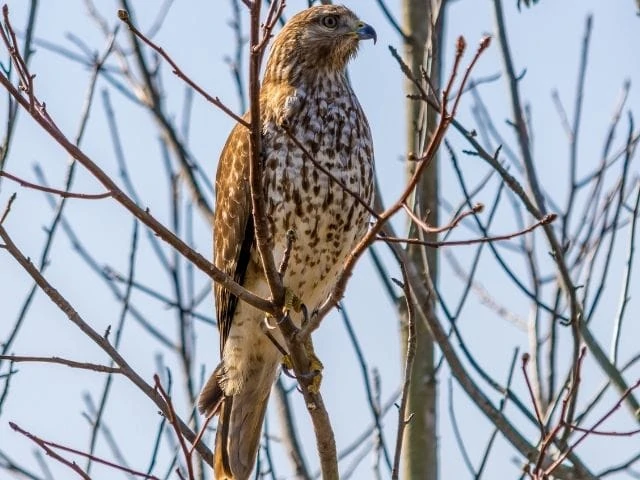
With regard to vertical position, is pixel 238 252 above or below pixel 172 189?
below

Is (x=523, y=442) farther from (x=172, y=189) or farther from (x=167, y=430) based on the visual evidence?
(x=172, y=189)

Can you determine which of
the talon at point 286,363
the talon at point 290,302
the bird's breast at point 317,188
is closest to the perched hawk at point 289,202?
the bird's breast at point 317,188

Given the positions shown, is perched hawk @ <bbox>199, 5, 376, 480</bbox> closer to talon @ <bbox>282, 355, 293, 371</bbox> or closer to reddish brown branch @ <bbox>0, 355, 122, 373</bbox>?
talon @ <bbox>282, 355, 293, 371</bbox>

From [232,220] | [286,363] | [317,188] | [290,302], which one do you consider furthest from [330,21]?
[290,302]

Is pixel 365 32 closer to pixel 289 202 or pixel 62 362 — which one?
pixel 289 202

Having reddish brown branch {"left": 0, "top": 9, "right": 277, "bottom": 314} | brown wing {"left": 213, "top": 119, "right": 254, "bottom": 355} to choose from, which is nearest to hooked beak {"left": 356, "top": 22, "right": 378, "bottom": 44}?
brown wing {"left": 213, "top": 119, "right": 254, "bottom": 355}

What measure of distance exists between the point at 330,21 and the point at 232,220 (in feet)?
4.13

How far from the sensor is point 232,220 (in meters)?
5.32

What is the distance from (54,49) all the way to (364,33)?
2199mm

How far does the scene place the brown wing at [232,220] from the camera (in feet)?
17.1

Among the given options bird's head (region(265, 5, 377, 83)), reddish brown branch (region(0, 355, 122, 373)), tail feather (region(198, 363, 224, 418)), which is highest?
bird's head (region(265, 5, 377, 83))

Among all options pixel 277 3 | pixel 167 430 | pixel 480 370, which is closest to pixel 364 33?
pixel 480 370

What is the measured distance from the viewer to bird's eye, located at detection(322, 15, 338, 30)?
5883 millimetres

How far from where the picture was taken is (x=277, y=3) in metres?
3.08
